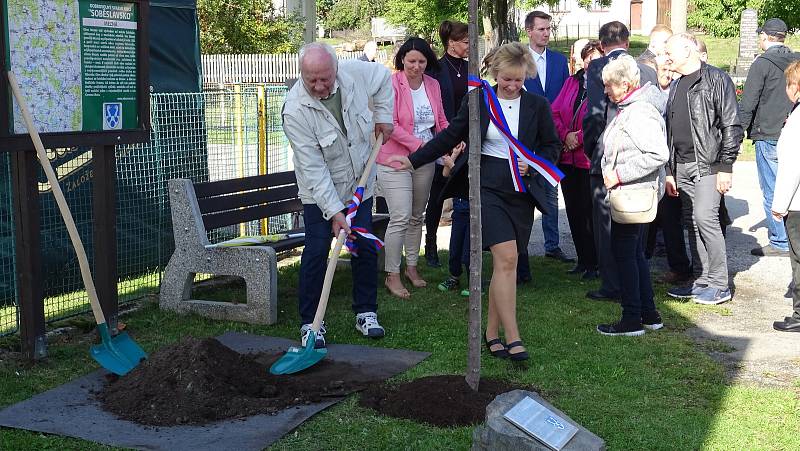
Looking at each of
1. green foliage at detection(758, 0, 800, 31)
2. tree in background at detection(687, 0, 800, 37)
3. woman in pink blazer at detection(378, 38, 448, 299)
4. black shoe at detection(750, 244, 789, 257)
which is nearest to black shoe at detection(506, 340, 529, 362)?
woman in pink blazer at detection(378, 38, 448, 299)

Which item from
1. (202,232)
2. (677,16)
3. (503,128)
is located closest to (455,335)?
(503,128)

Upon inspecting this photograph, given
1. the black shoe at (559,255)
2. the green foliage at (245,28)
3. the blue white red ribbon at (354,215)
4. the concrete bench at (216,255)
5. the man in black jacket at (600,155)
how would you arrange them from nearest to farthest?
1. the blue white red ribbon at (354,215)
2. the concrete bench at (216,255)
3. the man in black jacket at (600,155)
4. the black shoe at (559,255)
5. the green foliage at (245,28)

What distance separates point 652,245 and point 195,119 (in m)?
4.25

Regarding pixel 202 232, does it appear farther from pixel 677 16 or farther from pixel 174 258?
pixel 677 16

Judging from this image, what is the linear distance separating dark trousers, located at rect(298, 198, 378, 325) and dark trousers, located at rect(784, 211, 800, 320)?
272cm

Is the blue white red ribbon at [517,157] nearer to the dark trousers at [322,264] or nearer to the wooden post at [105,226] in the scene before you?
the dark trousers at [322,264]

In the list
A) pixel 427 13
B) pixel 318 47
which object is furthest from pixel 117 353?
pixel 427 13

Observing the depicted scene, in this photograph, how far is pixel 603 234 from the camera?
6.92m

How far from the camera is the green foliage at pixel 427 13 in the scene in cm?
4244

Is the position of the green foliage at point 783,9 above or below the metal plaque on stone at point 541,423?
above

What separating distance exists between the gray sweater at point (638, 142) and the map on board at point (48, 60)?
3.39 meters

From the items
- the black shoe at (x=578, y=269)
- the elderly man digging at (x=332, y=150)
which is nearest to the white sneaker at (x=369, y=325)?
the elderly man digging at (x=332, y=150)

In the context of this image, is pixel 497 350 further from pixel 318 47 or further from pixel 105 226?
pixel 105 226

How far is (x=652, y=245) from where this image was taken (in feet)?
28.3
